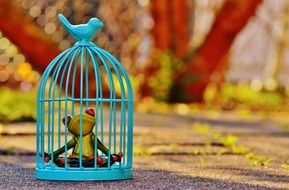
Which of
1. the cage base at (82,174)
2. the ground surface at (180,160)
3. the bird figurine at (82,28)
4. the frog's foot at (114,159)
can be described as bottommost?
the ground surface at (180,160)

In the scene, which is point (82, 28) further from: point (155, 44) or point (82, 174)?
point (155, 44)

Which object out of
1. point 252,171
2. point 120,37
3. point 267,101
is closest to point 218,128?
point 252,171

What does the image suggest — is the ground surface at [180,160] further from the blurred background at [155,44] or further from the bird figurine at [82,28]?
the blurred background at [155,44]

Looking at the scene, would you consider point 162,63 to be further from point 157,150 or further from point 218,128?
point 157,150

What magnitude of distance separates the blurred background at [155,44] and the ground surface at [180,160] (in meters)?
4.16

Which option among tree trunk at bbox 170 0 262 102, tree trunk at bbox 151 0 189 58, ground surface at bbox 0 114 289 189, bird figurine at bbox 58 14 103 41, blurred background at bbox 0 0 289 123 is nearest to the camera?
ground surface at bbox 0 114 289 189

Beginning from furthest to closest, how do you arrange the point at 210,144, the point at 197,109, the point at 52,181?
1. the point at 197,109
2. the point at 210,144
3. the point at 52,181

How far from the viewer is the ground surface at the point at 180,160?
4.84 meters

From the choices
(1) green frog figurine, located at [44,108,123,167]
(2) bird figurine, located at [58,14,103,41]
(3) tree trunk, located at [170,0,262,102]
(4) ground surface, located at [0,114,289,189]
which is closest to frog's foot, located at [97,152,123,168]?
(1) green frog figurine, located at [44,108,123,167]

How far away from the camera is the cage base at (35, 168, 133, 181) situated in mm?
4906

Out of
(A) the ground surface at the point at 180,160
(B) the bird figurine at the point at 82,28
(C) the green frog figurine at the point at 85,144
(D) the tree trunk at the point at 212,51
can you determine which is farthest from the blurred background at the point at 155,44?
(C) the green frog figurine at the point at 85,144

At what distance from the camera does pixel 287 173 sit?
5.52m

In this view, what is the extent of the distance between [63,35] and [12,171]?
11199mm

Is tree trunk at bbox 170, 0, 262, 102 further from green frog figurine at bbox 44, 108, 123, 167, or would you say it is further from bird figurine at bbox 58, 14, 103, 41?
green frog figurine at bbox 44, 108, 123, 167
